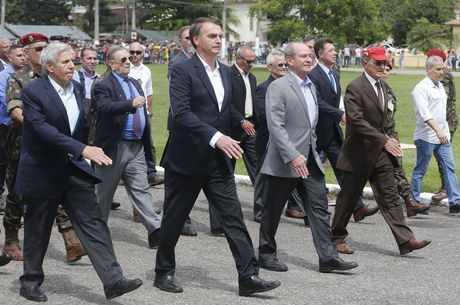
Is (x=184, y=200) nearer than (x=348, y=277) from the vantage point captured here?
Yes

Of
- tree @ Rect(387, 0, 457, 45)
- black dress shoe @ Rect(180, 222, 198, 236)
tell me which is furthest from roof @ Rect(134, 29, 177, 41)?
black dress shoe @ Rect(180, 222, 198, 236)

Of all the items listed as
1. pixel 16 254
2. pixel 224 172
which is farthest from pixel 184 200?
pixel 16 254

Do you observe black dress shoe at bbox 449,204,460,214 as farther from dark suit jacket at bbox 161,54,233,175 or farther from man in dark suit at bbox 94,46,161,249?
dark suit jacket at bbox 161,54,233,175

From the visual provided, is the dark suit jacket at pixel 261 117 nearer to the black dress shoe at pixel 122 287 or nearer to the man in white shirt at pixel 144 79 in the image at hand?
the man in white shirt at pixel 144 79

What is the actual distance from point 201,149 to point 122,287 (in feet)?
3.86

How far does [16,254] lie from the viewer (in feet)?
28.8

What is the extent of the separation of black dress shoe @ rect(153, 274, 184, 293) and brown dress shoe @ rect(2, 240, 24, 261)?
66.7 inches

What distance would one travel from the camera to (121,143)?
9531mm

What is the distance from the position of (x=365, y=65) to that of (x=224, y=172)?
2.24 metres

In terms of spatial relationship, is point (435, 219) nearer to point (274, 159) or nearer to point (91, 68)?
point (274, 159)

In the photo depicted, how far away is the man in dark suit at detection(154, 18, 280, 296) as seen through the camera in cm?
732

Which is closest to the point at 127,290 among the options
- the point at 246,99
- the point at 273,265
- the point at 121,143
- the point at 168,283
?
the point at 168,283

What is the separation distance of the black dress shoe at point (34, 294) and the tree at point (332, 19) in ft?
188

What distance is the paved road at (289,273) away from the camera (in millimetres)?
7367
